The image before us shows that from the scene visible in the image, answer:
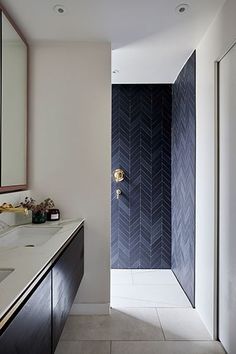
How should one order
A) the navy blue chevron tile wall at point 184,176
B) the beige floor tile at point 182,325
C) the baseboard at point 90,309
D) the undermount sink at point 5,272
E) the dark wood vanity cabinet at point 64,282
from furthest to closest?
the navy blue chevron tile wall at point 184,176, the baseboard at point 90,309, the beige floor tile at point 182,325, the dark wood vanity cabinet at point 64,282, the undermount sink at point 5,272

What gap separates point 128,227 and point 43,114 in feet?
6.59

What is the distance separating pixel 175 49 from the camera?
2863 mm

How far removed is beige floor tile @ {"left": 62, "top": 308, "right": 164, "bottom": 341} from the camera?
7.55ft

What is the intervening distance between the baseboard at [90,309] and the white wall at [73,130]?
0.36 m

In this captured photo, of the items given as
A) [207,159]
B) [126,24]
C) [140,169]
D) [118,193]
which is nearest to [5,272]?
[207,159]

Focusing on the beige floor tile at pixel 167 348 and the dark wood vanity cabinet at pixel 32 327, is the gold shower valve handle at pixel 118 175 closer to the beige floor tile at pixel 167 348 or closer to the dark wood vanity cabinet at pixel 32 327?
the beige floor tile at pixel 167 348

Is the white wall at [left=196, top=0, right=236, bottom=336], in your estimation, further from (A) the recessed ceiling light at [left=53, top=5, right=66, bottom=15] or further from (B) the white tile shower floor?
(A) the recessed ceiling light at [left=53, top=5, right=66, bottom=15]

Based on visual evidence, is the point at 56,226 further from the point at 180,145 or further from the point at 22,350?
the point at 180,145

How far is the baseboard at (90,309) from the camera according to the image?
105 inches

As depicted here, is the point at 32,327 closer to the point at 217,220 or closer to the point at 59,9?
the point at 217,220

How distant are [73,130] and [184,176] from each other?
1377 millimetres

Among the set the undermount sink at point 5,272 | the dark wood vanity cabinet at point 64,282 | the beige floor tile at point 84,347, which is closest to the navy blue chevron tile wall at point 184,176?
Answer: the beige floor tile at point 84,347

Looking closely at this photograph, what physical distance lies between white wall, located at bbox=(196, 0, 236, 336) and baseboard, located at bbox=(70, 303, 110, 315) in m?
0.89

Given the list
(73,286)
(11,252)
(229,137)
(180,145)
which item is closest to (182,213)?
(180,145)
